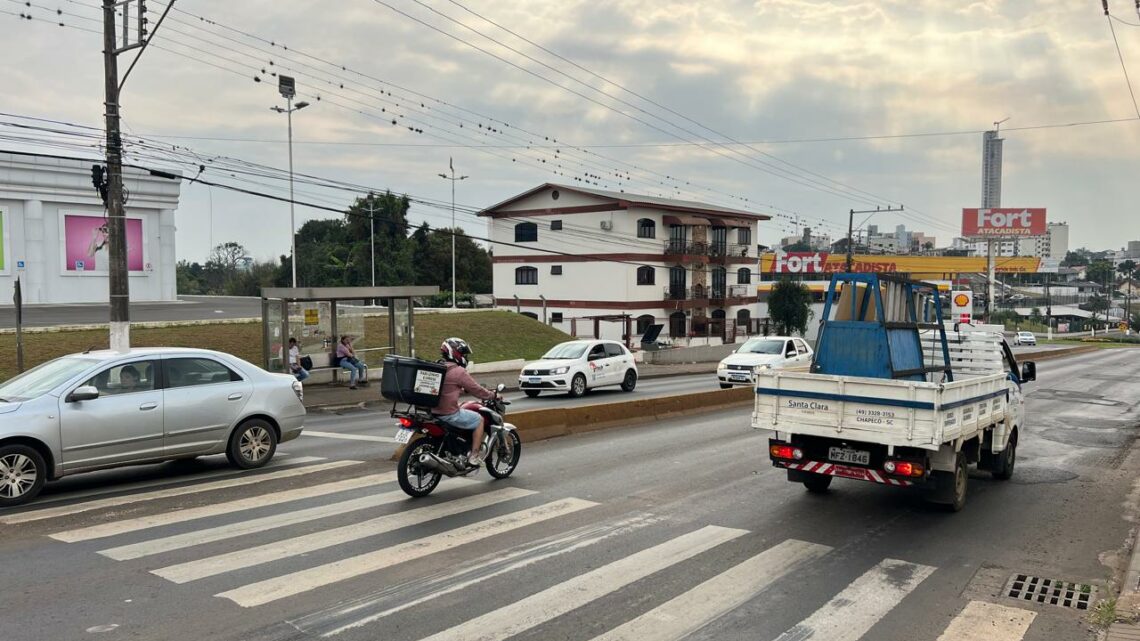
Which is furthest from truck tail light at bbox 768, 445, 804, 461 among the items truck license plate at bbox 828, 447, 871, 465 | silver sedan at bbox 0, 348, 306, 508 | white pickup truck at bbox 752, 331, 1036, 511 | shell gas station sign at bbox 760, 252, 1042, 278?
shell gas station sign at bbox 760, 252, 1042, 278

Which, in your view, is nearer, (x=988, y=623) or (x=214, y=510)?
(x=988, y=623)

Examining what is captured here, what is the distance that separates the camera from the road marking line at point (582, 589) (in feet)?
17.5

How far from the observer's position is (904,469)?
26.7 ft

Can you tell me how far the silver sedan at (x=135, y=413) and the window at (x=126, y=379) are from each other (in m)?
0.01

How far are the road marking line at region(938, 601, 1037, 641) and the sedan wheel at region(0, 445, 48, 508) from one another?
346 inches

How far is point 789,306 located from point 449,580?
5515 cm

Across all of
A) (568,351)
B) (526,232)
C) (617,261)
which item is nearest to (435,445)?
(568,351)

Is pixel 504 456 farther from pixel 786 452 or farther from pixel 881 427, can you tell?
pixel 881 427

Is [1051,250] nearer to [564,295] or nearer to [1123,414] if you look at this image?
[564,295]

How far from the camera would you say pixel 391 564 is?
6707 millimetres

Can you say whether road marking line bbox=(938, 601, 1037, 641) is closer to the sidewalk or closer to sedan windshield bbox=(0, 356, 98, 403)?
sedan windshield bbox=(0, 356, 98, 403)

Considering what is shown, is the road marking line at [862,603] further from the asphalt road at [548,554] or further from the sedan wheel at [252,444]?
the sedan wheel at [252,444]

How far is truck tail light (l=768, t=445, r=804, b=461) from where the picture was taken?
8.93 metres

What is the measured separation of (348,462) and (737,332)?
2247 inches
